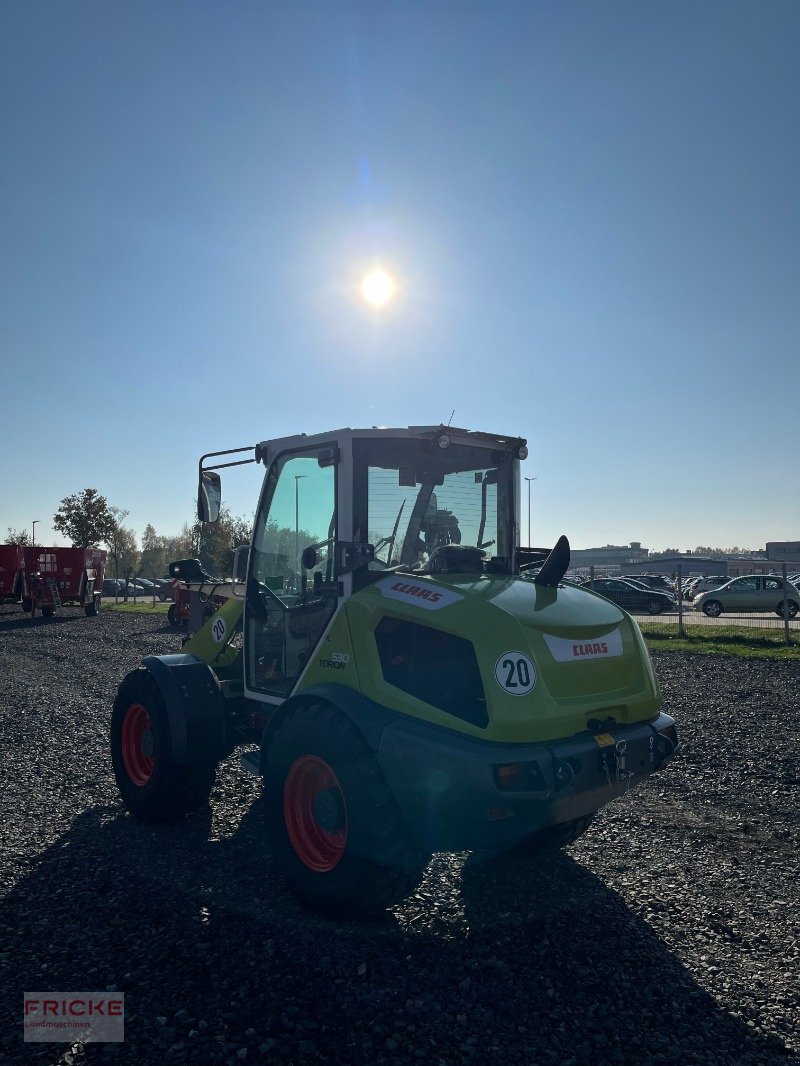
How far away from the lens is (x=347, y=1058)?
2.83 metres

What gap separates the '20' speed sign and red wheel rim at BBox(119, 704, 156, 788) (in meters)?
3.02

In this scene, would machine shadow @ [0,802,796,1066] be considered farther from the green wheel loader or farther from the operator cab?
the operator cab

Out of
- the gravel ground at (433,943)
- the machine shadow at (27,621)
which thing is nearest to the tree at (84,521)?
the machine shadow at (27,621)

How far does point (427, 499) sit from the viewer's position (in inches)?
191

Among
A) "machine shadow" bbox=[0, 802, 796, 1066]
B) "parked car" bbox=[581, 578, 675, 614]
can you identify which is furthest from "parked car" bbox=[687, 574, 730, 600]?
"machine shadow" bbox=[0, 802, 796, 1066]

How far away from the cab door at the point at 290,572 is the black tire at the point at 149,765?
65cm

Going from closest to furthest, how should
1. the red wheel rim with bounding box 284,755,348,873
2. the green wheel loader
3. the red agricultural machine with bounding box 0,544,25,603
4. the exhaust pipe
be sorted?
the green wheel loader
the red wheel rim with bounding box 284,755,348,873
the exhaust pipe
the red agricultural machine with bounding box 0,544,25,603

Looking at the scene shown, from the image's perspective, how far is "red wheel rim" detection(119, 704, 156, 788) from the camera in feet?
18.1

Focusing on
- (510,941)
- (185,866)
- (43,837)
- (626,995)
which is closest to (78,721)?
(43,837)

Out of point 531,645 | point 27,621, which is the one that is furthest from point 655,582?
point 531,645

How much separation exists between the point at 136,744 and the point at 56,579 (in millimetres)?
23967

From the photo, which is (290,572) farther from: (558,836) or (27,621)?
(27,621)

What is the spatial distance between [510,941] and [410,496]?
2.51m

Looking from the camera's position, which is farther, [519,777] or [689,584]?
[689,584]
